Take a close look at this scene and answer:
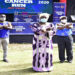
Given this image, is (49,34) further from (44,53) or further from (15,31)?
(15,31)

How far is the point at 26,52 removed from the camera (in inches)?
446

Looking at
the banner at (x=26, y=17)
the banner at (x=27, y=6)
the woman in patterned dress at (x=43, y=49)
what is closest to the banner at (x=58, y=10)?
the banner at (x=27, y=6)

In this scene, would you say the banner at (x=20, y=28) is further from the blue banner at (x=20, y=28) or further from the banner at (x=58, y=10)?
the banner at (x=58, y=10)

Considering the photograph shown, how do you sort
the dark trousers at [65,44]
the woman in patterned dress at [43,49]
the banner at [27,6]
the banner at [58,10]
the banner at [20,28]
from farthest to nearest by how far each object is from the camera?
the banner at [27,6]
the banner at [58,10]
the banner at [20,28]
the dark trousers at [65,44]
the woman in patterned dress at [43,49]

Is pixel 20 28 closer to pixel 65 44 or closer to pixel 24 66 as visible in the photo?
pixel 65 44

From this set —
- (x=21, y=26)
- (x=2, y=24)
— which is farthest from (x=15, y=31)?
(x=2, y=24)

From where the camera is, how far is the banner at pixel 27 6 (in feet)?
48.7

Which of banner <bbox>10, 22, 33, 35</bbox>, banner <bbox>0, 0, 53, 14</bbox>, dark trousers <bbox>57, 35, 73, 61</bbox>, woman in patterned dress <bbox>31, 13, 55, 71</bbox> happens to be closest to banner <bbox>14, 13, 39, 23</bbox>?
banner <bbox>0, 0, 53, 14</bbox>

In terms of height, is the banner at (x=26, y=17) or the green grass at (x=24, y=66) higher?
the banner at (x=26, y=17)

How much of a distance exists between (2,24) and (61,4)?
6454 mm

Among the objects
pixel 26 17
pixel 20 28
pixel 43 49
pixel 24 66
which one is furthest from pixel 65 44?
pixel 26 17

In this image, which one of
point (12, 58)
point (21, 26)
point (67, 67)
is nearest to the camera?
point (67, 67)

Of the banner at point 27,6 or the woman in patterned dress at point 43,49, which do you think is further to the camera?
the banner at point 27,6

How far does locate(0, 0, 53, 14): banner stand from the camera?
584 inches
